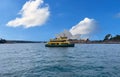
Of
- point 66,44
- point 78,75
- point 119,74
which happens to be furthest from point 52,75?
point 66,44

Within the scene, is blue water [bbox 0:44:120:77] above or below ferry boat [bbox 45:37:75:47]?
below

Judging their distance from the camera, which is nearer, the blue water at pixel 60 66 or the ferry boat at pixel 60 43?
the blue water at pixel 60 66

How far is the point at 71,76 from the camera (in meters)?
26.7

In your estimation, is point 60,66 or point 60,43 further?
point 60,43

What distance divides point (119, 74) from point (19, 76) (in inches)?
452

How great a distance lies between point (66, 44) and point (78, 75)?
105249 millimetres

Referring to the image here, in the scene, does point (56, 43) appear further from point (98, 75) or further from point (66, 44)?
point (98, 75)

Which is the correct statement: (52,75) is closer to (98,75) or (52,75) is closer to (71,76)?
(71,76)

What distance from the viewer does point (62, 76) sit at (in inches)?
1052

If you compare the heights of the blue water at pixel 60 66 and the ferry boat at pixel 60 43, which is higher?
the ferry boat at pixel 60 43

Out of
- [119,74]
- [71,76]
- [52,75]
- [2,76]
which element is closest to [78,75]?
[71,76]

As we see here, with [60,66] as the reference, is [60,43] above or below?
above

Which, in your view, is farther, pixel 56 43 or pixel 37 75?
pixel 56 43

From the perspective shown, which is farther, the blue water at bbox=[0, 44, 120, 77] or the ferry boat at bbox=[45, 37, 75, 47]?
the ferry boat at bbox=[45, 37, 75, 47]
